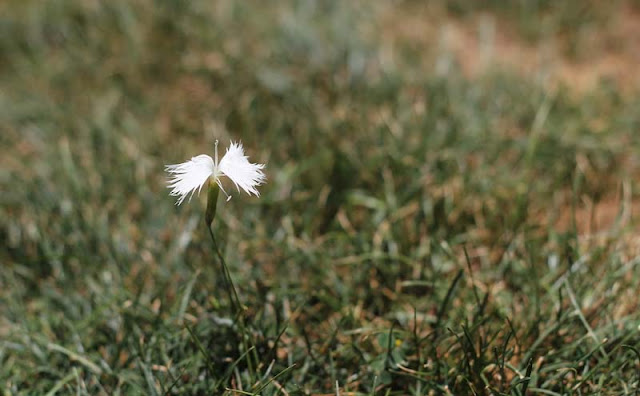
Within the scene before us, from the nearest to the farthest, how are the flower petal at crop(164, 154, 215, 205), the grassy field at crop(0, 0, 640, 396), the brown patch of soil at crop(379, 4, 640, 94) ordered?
the flower petal at crop(164, 154, 215, 205)
the grassy field at crop(0, 0, 640, 396)
the brown patch of soil at crop(379, 4, 640, 94)

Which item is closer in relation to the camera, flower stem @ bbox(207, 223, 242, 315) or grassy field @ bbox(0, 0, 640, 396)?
flower stem @ bbox(207, 223, 242, 315)

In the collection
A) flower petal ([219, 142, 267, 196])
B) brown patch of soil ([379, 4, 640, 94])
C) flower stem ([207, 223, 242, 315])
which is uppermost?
brown patch of soil ([379, 4, 640, 94])

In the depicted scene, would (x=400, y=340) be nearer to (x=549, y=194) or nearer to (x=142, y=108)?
(x=549, y=194)

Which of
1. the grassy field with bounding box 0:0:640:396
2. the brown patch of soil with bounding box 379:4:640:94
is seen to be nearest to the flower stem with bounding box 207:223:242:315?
the grassy field with bounding box 0:0:640:396

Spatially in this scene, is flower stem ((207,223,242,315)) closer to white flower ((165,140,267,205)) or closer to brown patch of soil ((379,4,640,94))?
white flower ((165,140,267,205))

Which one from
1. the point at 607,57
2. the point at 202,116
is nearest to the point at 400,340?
the point at 202,116

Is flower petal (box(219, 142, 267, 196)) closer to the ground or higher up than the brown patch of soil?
closer to the ground

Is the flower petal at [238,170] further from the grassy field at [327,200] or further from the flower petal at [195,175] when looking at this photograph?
the grassy field at [327,200]

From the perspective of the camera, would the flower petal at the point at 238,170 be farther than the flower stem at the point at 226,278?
No

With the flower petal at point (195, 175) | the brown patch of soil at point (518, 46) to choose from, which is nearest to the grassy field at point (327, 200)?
the brown patch of soil at point (518, 46)
